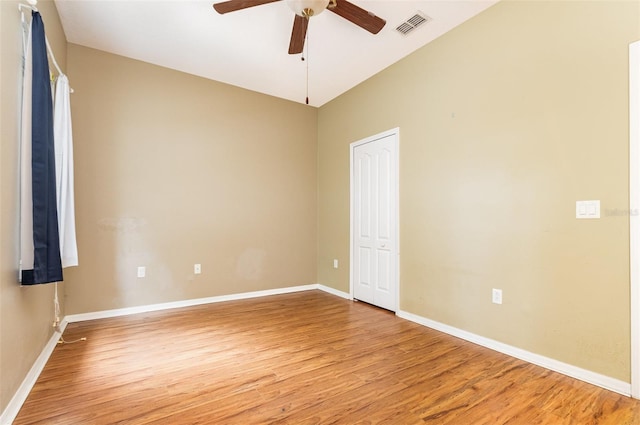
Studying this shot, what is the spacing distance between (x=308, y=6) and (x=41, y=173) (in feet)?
6.83

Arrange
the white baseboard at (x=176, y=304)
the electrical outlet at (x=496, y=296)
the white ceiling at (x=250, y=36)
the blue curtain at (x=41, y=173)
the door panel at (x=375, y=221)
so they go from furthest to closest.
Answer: the door panel at (x=375, y=221) < the white baseboard at (x=176, y=304) < the white ceiling at (x=250, y=36) < the electrical outlet at (x=496, y=296) < the blue curtain at (x=41, y=173)

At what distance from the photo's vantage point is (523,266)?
2.42 metres

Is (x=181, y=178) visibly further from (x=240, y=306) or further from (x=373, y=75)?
(x=373, y=75)

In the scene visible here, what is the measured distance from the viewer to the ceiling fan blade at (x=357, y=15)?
2.33 m

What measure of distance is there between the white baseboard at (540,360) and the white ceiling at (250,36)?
2.91m

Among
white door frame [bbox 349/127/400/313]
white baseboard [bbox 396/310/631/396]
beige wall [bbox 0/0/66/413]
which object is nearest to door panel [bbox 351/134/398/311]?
white door frame [bbox 349/127/400/313]

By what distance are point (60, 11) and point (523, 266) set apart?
4.61 m

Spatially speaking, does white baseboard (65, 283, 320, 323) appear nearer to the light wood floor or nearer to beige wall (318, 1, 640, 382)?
the light wood floor

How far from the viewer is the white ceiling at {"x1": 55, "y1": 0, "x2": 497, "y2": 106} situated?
2.70m

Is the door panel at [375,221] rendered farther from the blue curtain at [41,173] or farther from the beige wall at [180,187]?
the blue curtain at [41,173]

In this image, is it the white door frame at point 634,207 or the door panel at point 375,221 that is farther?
the door panel at point 375,221

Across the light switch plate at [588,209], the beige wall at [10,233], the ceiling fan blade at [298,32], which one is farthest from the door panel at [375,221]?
the beige wall at [10,233]

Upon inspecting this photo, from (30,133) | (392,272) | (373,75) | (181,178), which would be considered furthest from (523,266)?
(181,178)

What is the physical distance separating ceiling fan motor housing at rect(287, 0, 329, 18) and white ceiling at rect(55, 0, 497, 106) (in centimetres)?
50
